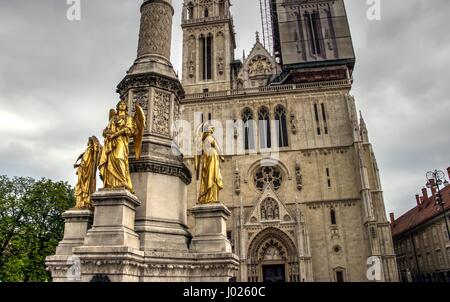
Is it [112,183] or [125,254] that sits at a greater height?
[112,183]

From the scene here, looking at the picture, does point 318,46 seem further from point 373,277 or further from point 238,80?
point 373,277

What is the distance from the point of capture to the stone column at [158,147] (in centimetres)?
769

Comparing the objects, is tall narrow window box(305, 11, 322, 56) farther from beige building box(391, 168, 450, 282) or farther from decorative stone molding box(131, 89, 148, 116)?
decorative stone molding box(131, 89, 148, 116)

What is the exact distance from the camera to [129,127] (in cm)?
732

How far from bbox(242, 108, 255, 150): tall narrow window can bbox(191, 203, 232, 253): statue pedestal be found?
22.6 m

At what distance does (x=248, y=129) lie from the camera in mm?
30891

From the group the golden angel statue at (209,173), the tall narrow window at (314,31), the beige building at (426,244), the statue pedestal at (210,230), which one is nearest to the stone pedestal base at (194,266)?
the statue pedestal at (210,230)

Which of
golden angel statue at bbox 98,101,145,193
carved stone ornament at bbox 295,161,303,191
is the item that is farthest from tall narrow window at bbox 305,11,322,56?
golden angel statue at bbox 98,101,145,193

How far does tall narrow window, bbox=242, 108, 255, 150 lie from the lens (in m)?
30.6

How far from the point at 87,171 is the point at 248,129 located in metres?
23.1

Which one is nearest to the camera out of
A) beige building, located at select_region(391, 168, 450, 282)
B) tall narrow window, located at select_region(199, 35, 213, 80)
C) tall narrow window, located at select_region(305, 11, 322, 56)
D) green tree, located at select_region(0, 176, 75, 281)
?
green tree, located at select_region(0, 176, 75, 281)
